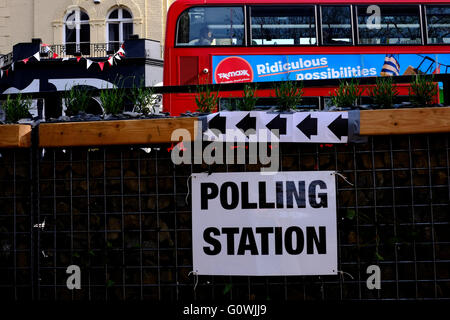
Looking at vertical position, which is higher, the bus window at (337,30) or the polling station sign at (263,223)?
the bus window at (337,30)

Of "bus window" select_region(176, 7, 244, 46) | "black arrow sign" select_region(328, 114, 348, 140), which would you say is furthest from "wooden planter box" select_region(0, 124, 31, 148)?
"bus window" select_region(176, 7, 244, 46)

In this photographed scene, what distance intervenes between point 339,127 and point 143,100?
1245 mm

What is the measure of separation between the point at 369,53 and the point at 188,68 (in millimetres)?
3679

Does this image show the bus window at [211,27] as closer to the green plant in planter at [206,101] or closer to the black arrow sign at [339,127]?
the green plant in planter at [206,101]

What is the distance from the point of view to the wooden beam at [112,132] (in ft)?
10.8

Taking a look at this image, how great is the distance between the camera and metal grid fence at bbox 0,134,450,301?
3229 mm

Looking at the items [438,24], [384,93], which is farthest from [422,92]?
[438,24]

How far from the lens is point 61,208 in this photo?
346cm

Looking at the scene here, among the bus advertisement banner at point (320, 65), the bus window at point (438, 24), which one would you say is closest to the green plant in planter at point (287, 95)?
the bus advertisement banner at point (320, 65)

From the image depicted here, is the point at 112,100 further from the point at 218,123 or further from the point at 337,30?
the point at 337,30

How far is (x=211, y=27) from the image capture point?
11891 millimetres

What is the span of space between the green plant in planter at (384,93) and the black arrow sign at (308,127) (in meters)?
0.42

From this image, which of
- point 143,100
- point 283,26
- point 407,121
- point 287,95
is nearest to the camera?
point 407,121
